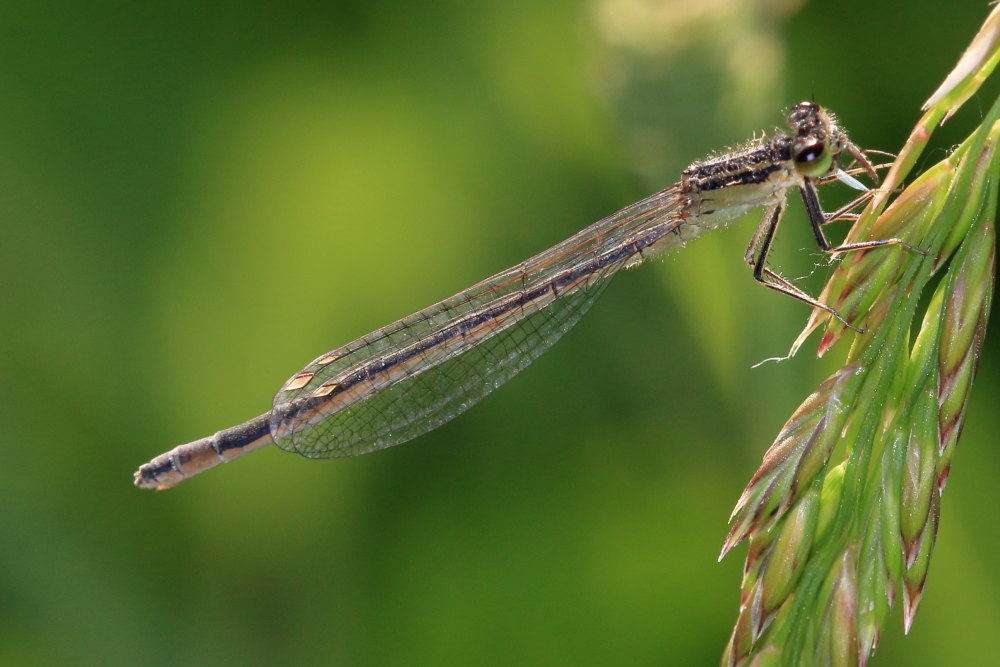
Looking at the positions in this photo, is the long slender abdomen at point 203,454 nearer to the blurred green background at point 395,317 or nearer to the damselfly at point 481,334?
the damselfly at point 481,334

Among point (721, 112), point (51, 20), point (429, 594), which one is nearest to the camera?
point (721, 112)

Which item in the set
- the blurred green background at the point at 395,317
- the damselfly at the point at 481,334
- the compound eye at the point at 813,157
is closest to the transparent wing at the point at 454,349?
the damselfly at the point at 481,334

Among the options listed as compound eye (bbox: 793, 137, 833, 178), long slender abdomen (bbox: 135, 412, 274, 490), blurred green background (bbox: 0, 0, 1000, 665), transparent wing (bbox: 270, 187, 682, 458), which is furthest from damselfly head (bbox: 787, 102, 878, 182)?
long slender abdomen (bbox: 135, 412, 274, 490)

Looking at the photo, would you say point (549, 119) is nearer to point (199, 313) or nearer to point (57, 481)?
point (199, 313)

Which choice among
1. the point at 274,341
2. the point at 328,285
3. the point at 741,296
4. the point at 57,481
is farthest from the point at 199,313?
the point at 741,296

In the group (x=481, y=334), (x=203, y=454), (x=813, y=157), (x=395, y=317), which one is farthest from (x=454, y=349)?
(x=813, y=157)

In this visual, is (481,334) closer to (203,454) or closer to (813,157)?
(203,454)
